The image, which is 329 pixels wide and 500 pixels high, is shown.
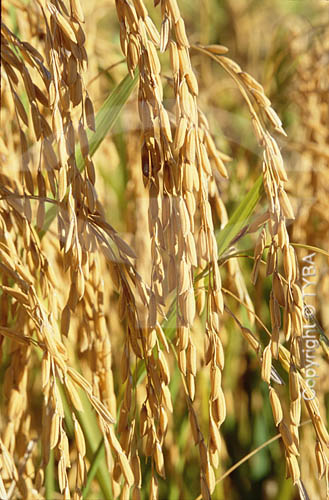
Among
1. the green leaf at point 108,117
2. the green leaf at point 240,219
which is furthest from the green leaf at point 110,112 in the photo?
the green leaf at point 240,219

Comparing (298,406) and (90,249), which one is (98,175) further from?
(298,406)

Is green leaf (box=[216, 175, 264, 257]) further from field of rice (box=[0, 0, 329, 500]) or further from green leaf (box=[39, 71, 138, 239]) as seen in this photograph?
green leaf (box=[39, 71, 138, 239])

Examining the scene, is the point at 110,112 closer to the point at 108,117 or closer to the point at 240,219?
the point at 108,117

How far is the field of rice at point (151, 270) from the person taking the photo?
1.67 feet

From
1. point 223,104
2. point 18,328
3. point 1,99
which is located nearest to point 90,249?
point 18,328

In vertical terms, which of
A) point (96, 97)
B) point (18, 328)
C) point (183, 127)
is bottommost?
point (18, 328)

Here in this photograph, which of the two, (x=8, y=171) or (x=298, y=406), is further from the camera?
(x=8, y=171)

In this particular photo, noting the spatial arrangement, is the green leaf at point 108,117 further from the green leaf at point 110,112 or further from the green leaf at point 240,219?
the green leaf at point 240,219

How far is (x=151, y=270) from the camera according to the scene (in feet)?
2.24

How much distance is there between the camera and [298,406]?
0.52m

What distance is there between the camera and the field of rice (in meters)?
0.51

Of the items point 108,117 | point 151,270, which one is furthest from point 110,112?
point 151,270

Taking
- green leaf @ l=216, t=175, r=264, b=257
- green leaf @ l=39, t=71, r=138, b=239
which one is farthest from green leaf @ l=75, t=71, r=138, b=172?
green leaf @ l=216, t=175, r=264, b=257

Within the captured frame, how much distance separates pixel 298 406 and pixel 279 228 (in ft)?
0.50
